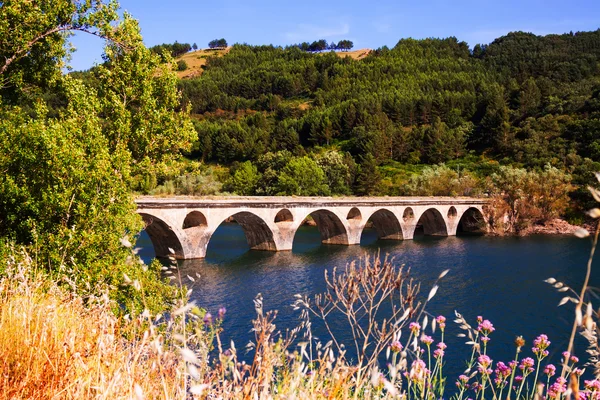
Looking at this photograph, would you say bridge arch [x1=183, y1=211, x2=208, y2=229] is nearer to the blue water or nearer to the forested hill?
the blue water

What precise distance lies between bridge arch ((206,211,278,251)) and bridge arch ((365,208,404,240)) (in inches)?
634

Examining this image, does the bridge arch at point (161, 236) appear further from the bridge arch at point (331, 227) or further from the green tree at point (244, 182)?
the green tree at point (244, 182)

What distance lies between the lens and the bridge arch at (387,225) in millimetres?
56438

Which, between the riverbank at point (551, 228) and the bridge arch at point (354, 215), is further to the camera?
the riverbank at point (551, 228)

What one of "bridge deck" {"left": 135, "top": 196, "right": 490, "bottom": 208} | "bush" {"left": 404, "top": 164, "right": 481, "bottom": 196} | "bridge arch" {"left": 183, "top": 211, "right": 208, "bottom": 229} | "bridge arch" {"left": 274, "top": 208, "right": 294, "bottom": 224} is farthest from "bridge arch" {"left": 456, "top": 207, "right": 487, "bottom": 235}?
"bridge arch" {"left": 183, "top": 211, "right": 208, "bottom": 229}

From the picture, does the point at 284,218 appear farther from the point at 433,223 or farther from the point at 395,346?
the point at 395,346

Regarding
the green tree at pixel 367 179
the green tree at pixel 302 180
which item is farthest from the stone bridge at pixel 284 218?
the green tree at pixel 367 179

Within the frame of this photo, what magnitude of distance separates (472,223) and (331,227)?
2469 cm

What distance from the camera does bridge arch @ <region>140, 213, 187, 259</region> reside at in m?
36.6

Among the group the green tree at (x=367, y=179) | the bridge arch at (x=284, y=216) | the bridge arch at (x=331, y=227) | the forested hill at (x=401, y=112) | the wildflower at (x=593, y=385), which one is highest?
the forested hill at (x=401, y=112)

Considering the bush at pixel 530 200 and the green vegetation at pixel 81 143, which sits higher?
the green vegetation at pixel 81 143

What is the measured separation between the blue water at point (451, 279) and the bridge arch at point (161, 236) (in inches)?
79.8

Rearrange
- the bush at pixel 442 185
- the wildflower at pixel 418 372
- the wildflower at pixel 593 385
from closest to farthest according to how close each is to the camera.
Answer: the wildflower at pixel 418 372 → the wildflower at pixel 593 385 → the bush at pixel 442 185

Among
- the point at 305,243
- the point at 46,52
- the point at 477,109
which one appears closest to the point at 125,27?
the point at 46,52
